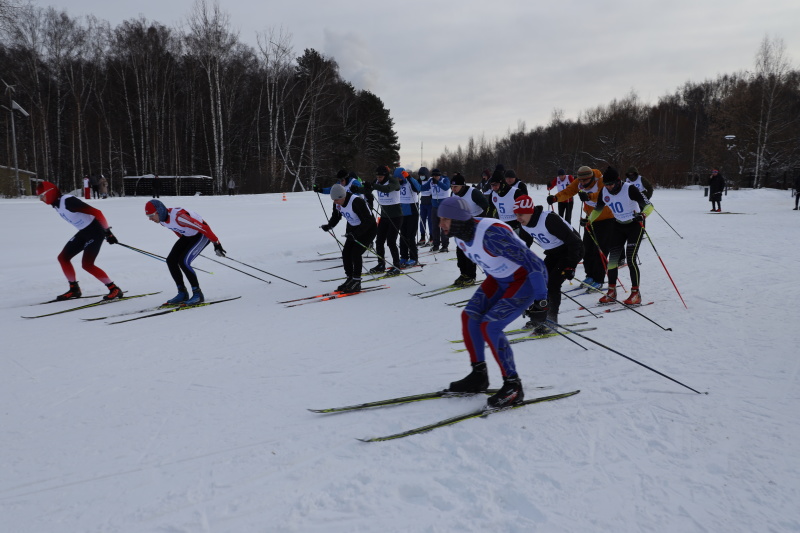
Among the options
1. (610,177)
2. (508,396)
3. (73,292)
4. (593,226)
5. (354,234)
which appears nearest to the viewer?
(508,396)

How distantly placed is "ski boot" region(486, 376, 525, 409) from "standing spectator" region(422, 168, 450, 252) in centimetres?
652

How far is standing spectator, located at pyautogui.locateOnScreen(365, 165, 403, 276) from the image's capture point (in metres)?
8.38

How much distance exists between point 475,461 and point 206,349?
127 inches

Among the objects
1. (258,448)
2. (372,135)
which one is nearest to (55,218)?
(258,448)

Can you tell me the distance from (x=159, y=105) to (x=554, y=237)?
1331 inches

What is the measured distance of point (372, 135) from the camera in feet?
140

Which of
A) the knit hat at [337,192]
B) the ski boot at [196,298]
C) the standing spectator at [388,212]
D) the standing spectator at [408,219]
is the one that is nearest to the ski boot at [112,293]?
the ski boot at [196,298]

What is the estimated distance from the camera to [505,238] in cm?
304

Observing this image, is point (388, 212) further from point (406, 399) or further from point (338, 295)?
point (406, 399)

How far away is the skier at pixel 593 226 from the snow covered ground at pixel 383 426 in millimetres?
765

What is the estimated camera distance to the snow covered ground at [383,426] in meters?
2.22

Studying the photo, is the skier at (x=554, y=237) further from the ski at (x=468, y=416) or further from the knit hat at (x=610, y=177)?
the knit hat at (x=610, y=177)

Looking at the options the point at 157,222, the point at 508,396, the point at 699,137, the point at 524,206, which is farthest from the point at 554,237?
the point at 699,137

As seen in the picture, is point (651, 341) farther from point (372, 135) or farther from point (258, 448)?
point (372, 135)
